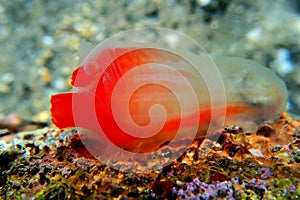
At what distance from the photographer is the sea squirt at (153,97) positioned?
1624 millimetres

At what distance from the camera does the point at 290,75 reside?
295cm

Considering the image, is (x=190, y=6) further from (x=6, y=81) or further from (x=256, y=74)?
(x=6, y=81)

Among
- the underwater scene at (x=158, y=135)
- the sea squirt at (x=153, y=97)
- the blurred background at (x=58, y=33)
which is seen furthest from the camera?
the blurred background at (x=58, y=33)

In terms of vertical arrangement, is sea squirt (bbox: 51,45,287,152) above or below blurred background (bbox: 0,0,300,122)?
below

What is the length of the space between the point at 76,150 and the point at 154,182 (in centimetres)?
48

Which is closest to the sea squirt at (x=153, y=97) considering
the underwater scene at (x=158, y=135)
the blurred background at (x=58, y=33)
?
the underwater scene at (x=158, y=135)

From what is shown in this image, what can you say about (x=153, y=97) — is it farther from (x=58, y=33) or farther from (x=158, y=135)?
(x=58, y=33)

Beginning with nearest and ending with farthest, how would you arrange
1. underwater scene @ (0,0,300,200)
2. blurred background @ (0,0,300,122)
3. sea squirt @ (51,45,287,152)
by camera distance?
underwater scene @ (0,0,300,200), sea squirt @ (51,45,287,152), blurred background @ (0,0,300,122)

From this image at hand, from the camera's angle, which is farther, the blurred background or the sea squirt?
the blurred background

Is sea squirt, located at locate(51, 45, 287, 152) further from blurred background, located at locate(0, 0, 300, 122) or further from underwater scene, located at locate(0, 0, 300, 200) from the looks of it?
blurred background, located at locate(0, 0, 300, 122)

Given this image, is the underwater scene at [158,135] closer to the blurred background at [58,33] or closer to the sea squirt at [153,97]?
the sea squirt at [153,97]

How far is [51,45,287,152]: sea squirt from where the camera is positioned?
1624mm

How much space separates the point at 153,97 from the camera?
1677mm

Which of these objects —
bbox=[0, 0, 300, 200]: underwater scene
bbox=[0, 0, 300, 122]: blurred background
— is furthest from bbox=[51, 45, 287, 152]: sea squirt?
bbox=[0, 0, 300, 122]: blurred background
